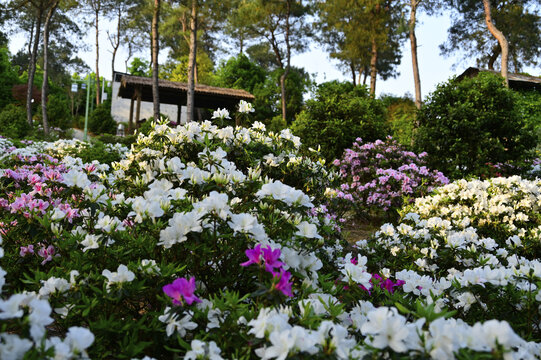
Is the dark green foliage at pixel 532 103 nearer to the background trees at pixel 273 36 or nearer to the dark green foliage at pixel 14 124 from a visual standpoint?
the background trees at pixel 273 36

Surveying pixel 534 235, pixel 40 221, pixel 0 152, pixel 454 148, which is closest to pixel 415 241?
pixel 534 235

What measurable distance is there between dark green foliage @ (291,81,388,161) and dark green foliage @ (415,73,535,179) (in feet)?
6.77

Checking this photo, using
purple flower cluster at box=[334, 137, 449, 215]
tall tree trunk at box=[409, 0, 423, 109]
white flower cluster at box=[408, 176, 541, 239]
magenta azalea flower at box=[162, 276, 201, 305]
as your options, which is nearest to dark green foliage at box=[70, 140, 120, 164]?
purple flower cluster at box=[334, 137, 449, 215]

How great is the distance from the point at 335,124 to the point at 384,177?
9.53 feet

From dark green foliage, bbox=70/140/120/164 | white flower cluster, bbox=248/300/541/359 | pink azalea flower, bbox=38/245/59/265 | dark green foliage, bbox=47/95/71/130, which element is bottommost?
pink azalea flower, bbox=38/245/59/265

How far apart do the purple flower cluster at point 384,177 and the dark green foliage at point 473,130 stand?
459mm

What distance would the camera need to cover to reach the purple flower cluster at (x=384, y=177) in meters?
6.58

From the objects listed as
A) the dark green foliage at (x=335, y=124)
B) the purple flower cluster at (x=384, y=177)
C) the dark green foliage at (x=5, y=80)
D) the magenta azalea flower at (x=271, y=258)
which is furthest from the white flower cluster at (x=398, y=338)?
the dark green foliage at (x=5, y=80)

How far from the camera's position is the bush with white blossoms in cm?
101

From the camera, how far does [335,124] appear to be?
9273 millimetres

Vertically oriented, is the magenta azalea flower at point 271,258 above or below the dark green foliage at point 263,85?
below

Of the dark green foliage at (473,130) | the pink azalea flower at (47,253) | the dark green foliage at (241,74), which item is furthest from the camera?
the dark green foliage at (241,74)

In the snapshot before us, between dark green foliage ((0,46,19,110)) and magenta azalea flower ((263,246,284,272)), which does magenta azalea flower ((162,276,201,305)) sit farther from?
dark green foliage ((0,46,19,110))

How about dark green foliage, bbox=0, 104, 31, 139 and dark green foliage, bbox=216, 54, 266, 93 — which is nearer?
dark green foliage, bbox=0, 104, 31, 139
